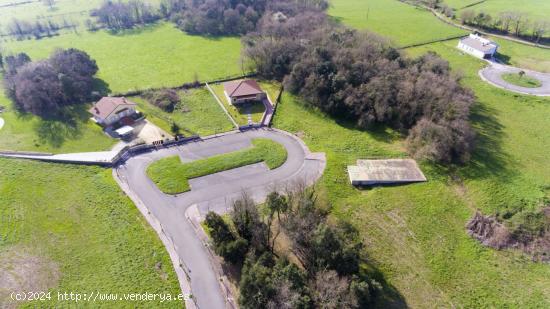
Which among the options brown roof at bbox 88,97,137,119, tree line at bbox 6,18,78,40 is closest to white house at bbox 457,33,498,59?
brown roof at bbox 88,97,137,119

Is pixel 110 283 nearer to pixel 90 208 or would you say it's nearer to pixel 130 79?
pixel 90 208

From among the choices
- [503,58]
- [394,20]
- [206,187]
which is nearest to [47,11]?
[206,187]

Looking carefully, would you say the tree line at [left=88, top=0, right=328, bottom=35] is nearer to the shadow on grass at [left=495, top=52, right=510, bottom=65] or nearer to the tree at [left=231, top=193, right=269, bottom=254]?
the shadow on grass at [left=495, top=52, right=510, bottom=65]

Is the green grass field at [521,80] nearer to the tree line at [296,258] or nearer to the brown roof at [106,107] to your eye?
the tree line at [296,258]

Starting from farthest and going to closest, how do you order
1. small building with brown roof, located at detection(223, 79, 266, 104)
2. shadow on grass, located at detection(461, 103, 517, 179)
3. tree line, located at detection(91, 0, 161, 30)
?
tree line, located at detection(91, 0, 161, 30)
small building with brown roof, located at detection(223, 79, 266, 104)
shadow on grass, located at detection(461, 103, 517, 179)

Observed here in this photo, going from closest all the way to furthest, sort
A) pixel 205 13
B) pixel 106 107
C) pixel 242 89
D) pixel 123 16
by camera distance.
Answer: pixel 106 107 → pixel 242 89 → pixel 205 13 → pixel 123 16

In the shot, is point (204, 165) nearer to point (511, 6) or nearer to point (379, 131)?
point (379, 131)

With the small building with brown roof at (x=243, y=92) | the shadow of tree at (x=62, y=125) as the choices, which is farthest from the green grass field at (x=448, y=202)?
the shadow of tree at (x=62, y=125)
